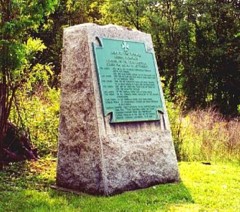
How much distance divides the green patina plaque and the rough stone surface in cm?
10

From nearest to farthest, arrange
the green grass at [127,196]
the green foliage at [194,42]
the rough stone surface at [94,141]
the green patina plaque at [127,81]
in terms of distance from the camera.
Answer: the green grass at [127,196], the rough stone surface at [94,141], the green patina plaque at [127,81], the green foliage at [194,42]

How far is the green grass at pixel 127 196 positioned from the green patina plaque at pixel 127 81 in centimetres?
106

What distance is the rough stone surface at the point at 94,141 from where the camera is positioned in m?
5.77

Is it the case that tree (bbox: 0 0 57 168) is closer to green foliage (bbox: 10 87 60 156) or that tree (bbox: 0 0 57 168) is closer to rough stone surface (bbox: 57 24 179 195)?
rough stone surface (bbox: 57 24 179 195)

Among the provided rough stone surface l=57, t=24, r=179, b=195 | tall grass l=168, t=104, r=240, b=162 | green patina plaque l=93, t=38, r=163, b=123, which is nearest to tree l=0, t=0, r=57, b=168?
rough stone surface l=57, t=24, r=179, b=195

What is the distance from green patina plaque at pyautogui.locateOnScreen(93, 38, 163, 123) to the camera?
237 inches

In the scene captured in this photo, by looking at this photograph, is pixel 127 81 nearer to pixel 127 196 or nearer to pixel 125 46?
pixel 125 46

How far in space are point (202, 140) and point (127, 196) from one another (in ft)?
15.4

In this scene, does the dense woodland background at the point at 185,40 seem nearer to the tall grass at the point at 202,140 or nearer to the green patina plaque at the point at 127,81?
the tall grass at the point at 202,140

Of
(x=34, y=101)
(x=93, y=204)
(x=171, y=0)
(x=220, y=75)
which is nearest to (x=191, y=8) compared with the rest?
(x=171, y=0)

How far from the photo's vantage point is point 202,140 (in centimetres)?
1000

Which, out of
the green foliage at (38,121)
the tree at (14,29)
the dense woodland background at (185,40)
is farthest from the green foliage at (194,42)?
the tree at (14,29)

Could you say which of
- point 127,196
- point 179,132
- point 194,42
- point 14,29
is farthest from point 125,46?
point 194,42

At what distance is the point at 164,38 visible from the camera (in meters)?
25.2
